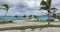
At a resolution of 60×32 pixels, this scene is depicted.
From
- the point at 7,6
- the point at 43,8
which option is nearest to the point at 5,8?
the point at 7,6

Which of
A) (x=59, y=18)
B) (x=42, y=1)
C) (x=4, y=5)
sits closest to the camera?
(x=42, y=1)

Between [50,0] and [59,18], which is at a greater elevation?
[50,0]

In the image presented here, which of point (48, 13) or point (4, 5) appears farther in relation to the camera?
point (4, 5)

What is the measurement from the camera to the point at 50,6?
3419cm

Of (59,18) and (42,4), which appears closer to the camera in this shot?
(42,4)

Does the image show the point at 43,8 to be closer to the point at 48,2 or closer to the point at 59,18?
the point at 48,2

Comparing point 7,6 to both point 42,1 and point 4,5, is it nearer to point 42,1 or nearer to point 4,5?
point 4,5

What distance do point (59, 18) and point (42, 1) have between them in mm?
32759

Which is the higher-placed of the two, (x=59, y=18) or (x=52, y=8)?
(x=52, y=8)

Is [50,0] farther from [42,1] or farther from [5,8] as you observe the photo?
[5,8]

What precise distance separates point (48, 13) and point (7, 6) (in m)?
19.1

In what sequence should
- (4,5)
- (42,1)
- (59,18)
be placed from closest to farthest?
(42,1), (4,5), (59,18)

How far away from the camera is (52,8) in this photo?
111ft

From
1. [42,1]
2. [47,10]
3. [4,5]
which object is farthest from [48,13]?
[4,5]
